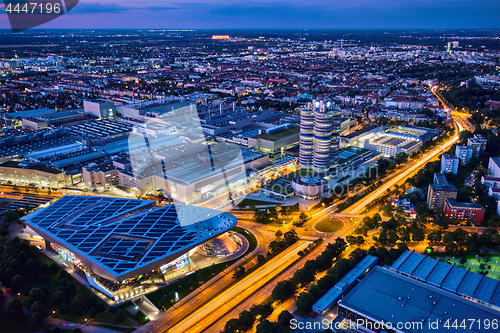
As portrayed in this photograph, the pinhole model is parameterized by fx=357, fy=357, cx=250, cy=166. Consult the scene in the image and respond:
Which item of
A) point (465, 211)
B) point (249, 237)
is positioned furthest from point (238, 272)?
point (465, 211)

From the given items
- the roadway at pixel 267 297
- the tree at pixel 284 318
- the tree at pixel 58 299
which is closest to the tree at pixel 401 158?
the roadway at pixel 267 297

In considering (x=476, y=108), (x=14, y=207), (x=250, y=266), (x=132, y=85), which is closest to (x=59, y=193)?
(x=14, y=207)

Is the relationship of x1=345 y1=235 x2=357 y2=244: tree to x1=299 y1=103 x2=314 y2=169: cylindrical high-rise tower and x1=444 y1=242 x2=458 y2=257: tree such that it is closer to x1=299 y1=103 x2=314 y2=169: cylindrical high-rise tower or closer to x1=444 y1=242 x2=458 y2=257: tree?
x1=444 y1=242 x2=458 y2=257: tree

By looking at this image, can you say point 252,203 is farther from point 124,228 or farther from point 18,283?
point 18,283

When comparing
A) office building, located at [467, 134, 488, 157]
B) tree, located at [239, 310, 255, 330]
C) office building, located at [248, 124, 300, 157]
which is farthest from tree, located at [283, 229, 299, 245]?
office building, located at [467, 134, 488, 157]

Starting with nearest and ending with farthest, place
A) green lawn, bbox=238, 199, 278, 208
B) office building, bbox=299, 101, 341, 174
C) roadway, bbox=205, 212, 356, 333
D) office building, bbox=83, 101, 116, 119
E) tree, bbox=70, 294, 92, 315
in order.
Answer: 1. roadway, bbox=205, 212, 356, 333
2. tree, bbox=70, 294, 92, 315
3. green lawn, bbox=238, 199, 278, 208
4. office building, bbox=299, 101, 341, 174
5. office building, bbox=83, 101, 116, 119
